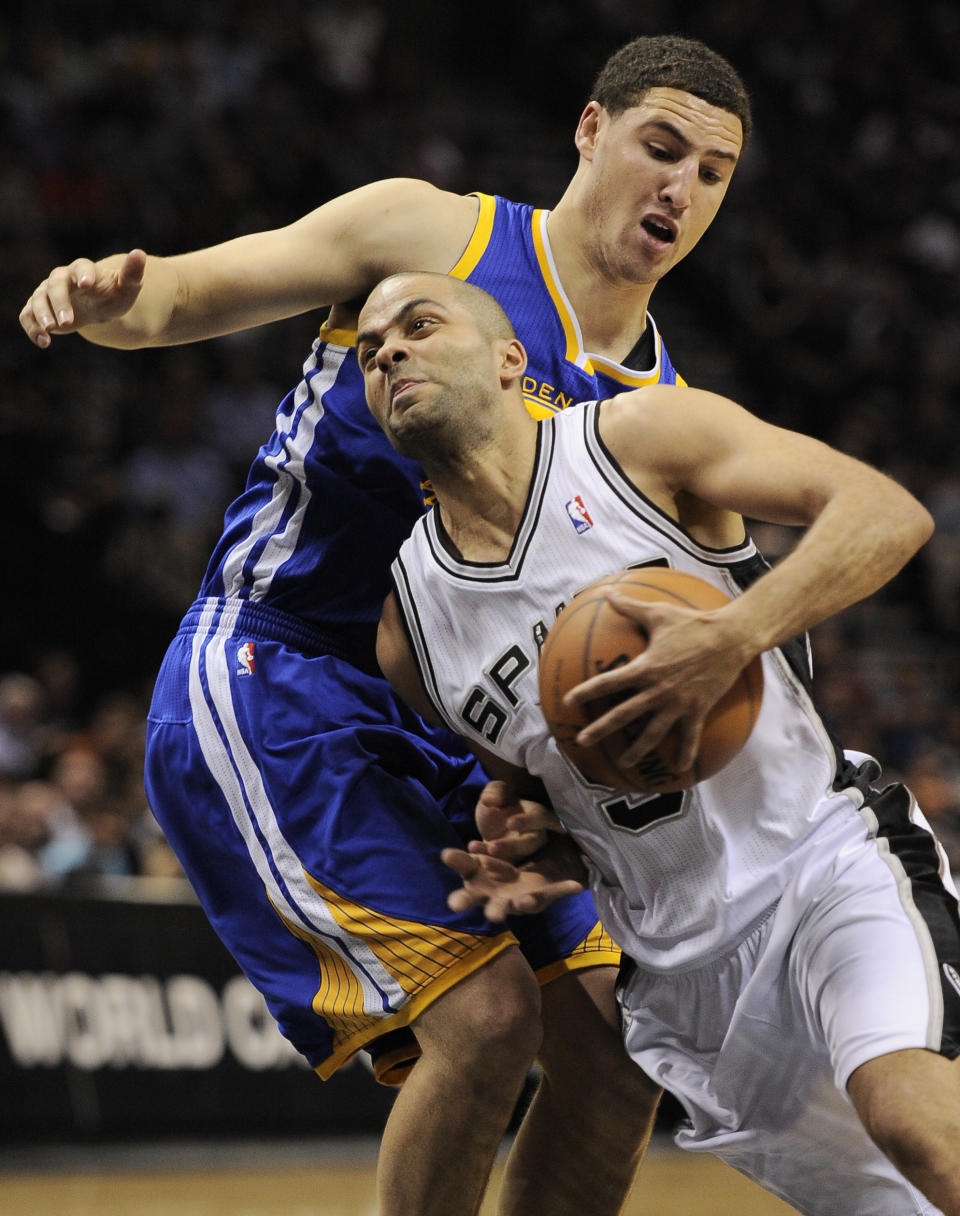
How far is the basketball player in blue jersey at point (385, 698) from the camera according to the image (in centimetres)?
335

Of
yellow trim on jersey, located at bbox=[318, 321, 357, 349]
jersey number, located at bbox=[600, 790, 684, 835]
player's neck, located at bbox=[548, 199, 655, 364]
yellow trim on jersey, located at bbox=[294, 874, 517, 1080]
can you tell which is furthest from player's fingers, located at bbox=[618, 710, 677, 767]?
yellow trim on jersey, located at bbox=[318, 321, 357, 349]

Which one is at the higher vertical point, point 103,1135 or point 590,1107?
point 590,1107

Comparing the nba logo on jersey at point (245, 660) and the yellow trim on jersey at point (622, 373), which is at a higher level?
the yellow trim on jersey at point (622, 373)

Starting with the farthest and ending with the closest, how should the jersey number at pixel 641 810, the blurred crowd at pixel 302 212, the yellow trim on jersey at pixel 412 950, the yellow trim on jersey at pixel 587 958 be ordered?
1. the blurred crowd at pixel 302 212
2. the yellow trim on jersey at pixel 587 958
3. the yellow trim on jersey at pixel 412 950
4. the jersey number at pixel 641 810

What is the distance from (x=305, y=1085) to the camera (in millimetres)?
7738

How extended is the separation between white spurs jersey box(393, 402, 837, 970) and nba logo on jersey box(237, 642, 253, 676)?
50 cm

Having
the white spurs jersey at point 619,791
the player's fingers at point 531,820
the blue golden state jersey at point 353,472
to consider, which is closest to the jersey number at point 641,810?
the white spurs jersey at point 619,791

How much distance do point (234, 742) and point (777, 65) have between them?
13269 mm

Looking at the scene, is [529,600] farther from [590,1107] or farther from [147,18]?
[147,18]

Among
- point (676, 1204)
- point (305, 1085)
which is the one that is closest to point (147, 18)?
point (305, 1085)

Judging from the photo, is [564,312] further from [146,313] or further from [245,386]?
[245,386]

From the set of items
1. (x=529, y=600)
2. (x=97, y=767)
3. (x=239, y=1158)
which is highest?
(x=529, y=600)

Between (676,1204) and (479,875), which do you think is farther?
(676,1204)

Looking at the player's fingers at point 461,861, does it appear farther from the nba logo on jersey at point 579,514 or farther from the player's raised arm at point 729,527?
the nba logo on jersey at point 579,514
